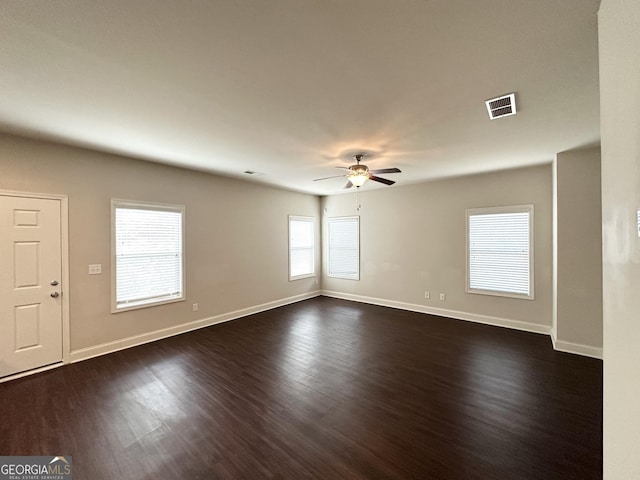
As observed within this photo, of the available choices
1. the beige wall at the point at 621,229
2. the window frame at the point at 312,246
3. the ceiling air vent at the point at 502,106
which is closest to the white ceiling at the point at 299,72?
the ceiling air vent at the point at 502,106

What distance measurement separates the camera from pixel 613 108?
1.18 meters

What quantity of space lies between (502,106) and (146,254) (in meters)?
4.96

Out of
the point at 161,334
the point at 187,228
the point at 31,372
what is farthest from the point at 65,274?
the point at 187,228

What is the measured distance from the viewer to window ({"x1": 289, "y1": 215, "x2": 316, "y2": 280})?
6.68 m

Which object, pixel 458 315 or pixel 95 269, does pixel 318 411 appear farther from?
pixel 458 315

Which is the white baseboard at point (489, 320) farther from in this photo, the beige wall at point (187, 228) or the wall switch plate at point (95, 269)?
the wall switch plate at point (95, 269)

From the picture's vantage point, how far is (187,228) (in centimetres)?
459

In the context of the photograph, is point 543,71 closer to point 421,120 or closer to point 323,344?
point 421,120

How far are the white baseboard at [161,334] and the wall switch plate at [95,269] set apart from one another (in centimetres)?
101

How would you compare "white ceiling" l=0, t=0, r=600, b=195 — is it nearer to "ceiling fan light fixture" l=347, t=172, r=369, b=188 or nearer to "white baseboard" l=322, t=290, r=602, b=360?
"ceiling fan light fixture" l=347, t=172, r=369, b=188

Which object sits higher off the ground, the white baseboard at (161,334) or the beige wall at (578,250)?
the beige wall at (578,250)

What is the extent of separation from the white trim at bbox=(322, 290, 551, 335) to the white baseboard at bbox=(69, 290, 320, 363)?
2.00m

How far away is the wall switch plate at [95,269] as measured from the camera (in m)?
3.58

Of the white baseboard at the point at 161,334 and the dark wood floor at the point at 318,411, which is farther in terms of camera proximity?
the white baseboard at the point at 161,334
